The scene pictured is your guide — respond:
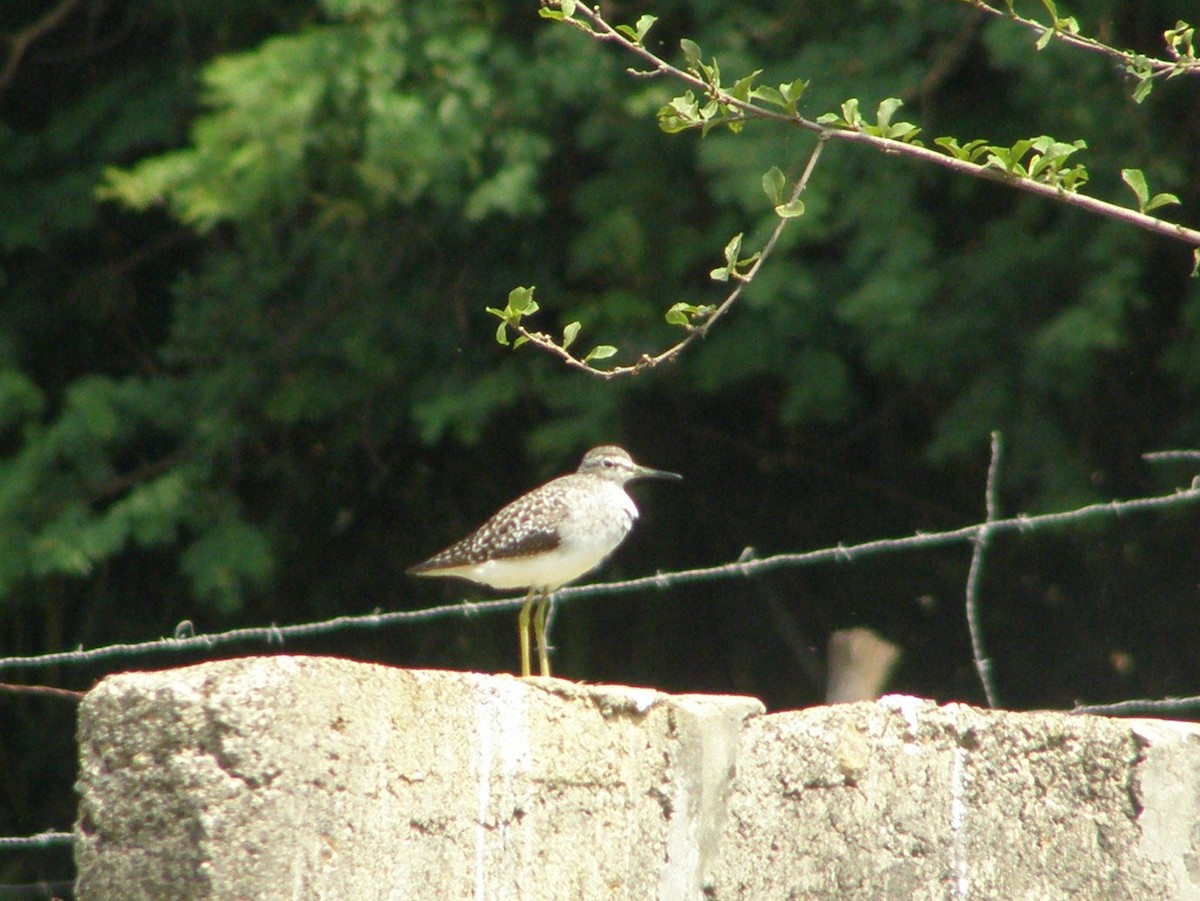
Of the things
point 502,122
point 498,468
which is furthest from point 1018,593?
point 502,122

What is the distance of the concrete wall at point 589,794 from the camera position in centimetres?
249

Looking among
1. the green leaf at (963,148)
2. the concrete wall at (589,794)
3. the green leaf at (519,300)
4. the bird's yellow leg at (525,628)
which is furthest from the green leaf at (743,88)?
the bird's yellow leg at (525,628)

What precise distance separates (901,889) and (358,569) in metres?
6.55

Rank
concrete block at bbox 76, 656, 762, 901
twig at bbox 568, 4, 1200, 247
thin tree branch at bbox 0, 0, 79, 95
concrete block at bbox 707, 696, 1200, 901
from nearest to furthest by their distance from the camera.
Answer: concrete block at bbox 76, 656, 762, 901
twig at bbox 568, 4, 1200, 247
concrete block at bbox 707, 696, 1200, 901
thin tree branch at bbox 0, 0, 79, 95

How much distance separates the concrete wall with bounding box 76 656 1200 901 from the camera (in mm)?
2494

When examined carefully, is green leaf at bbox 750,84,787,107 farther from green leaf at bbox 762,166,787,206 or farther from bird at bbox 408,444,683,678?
bird at bbox 408,444,683,678

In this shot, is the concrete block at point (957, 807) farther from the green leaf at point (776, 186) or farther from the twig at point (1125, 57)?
the twig at point (1125, 57)

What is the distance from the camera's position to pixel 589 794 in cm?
302

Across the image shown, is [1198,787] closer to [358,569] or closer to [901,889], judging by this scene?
[901,889]

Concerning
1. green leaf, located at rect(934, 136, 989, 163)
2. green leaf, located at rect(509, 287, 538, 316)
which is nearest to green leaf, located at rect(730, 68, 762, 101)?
green leaf, located at rect(934, 136, 989, 163)

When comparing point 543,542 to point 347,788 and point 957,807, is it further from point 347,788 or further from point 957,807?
point 347,788

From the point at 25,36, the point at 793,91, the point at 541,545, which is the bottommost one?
the point at 541,545

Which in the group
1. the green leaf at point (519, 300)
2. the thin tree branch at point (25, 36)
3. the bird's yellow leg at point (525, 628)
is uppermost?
the thin tree branch at point (25, 36)

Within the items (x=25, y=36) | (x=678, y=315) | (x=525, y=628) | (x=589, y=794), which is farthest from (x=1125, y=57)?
(x=25, y=36)
